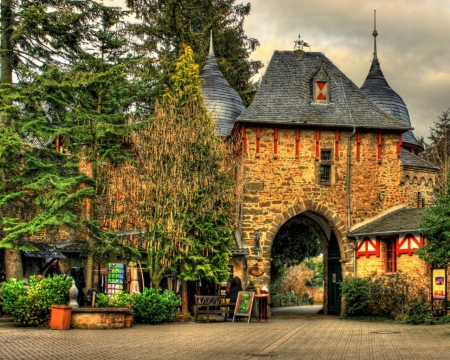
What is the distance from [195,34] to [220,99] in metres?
6.06

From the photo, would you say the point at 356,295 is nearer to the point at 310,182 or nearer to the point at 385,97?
the point at 310,182

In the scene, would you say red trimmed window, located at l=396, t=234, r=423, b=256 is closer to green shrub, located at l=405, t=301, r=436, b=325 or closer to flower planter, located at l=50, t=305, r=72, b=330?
green shrub, located at l=405, t=301, r=436, b=325

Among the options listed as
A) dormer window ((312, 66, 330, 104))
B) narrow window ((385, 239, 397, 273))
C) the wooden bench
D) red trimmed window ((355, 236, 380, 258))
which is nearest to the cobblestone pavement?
the wooden bench

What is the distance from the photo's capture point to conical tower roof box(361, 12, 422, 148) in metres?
36.0

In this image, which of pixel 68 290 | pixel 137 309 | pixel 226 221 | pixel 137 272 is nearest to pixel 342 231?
pixel 226 221

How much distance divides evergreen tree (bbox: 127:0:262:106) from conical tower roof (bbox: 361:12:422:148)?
6.73 meters

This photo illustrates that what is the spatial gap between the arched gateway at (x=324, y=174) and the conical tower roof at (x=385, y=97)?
4676 millimetres

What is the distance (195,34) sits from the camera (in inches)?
1490

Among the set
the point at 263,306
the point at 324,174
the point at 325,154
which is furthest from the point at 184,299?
the point at 325,154

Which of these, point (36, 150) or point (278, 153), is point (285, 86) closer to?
point (278, 153)

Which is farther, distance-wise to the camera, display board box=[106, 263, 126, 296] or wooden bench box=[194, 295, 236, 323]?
display board box=[106, 263, 126, 296]

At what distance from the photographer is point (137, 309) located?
2089 centimetres

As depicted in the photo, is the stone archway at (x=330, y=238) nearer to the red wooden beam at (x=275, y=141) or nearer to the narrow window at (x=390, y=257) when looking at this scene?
the narrow window at (x=390, y=257)

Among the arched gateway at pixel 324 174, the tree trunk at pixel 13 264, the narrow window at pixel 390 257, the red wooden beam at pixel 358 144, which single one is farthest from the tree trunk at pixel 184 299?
the red wooden beam at pixel 358 144
